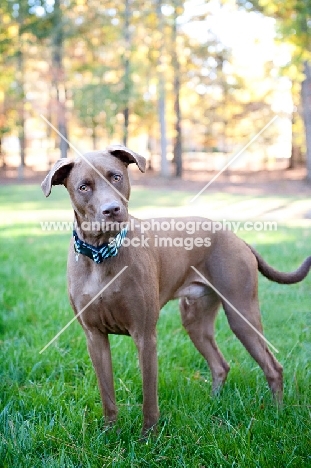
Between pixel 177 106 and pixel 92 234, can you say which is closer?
pixel 92 234

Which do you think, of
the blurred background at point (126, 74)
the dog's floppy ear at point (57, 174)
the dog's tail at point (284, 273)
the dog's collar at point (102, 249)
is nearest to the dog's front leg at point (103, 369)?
the dog's collar at point (102, 249)

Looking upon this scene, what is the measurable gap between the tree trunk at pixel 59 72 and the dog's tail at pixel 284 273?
2164 cm

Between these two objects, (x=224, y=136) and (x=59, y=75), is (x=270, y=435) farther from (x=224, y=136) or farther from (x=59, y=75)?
(x=224, y=136)

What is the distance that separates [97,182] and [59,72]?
2397 cm

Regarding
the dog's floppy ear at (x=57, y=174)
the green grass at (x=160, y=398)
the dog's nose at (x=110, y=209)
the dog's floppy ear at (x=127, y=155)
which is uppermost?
the dog's floppy ear at (x=127, y=155)

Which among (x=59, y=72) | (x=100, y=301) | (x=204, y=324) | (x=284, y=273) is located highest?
(x=59, y=72)

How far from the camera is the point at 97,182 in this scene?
9.37ft

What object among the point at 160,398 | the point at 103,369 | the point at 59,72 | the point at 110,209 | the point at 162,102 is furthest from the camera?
the point at 162,102

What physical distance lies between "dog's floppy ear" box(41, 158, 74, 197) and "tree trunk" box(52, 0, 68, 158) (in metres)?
22.1

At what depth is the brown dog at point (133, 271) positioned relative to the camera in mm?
2891

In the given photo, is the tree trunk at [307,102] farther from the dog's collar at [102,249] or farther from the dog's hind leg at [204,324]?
the dog's collar at [102,249]

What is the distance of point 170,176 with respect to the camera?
1062 inches

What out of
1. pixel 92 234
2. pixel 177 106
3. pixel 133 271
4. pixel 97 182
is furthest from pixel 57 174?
pixel 177 106

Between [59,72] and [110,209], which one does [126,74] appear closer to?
[59,72]
